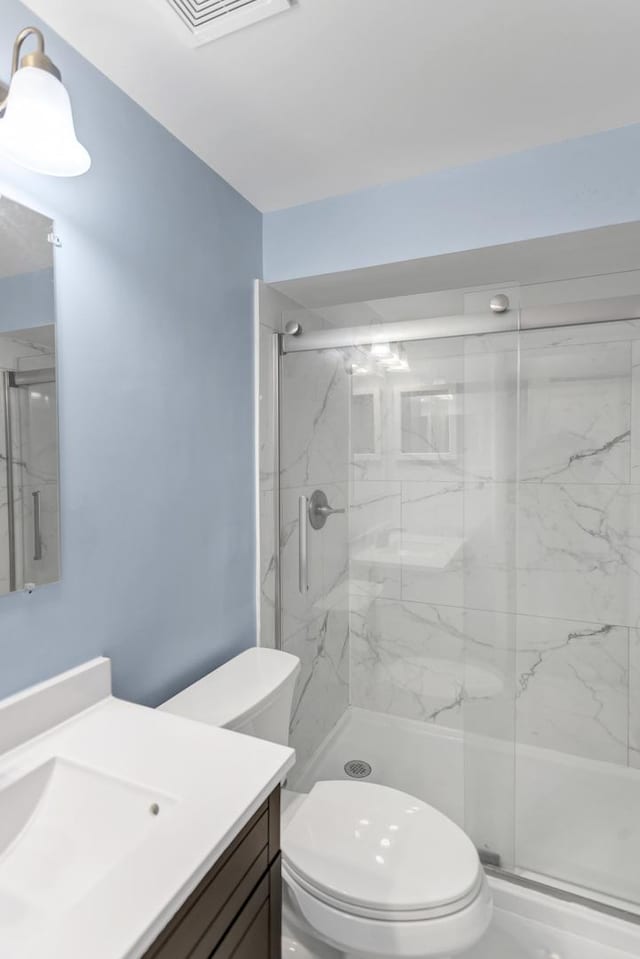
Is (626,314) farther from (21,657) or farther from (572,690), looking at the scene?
(21,657)

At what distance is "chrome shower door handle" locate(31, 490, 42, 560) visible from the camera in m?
1.10

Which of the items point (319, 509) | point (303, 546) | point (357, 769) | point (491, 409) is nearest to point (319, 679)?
point (357, 769)

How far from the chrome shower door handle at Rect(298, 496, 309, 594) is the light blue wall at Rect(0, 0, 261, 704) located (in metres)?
0.33

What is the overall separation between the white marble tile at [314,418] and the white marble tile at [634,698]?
53.7 inches

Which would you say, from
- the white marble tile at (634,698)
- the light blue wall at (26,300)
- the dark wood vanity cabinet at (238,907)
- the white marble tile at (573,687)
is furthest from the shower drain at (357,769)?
the light blue wall at (26,300)

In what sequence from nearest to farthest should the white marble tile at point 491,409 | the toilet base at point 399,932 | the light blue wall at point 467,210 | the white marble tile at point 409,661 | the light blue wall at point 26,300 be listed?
the light blue wall at point 26,300
the toilet base at point 399,932
the light blue wall at point 467,210
the white marble tile at point 491,409
the white marble tile at point 409,661

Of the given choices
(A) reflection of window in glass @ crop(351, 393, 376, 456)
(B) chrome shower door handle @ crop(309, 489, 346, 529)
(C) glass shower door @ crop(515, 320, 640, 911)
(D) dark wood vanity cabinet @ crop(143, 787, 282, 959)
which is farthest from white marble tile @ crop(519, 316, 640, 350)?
(D) dark wood vanity cabinet @ crop(143, 787, 282, 959)

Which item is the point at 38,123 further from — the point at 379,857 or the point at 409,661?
the point at 409,661

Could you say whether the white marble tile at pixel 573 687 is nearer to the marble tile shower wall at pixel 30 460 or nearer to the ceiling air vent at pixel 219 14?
the marble tile shower wall at pixel 30 460

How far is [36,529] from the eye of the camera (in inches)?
43.4

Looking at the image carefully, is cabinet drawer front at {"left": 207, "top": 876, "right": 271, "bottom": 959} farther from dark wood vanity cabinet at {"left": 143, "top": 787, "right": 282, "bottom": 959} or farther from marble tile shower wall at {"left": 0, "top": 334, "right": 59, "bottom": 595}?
marble tile shower wall at {"left": 0, "top": 334, "right": 59, "bottom": 595}

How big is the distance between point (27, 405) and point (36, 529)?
254mm

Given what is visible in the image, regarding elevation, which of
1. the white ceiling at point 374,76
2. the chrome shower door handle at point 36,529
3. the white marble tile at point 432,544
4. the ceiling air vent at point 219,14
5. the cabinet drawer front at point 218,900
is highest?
the white ceiling at point 374,76

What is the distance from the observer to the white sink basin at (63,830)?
82 cm
